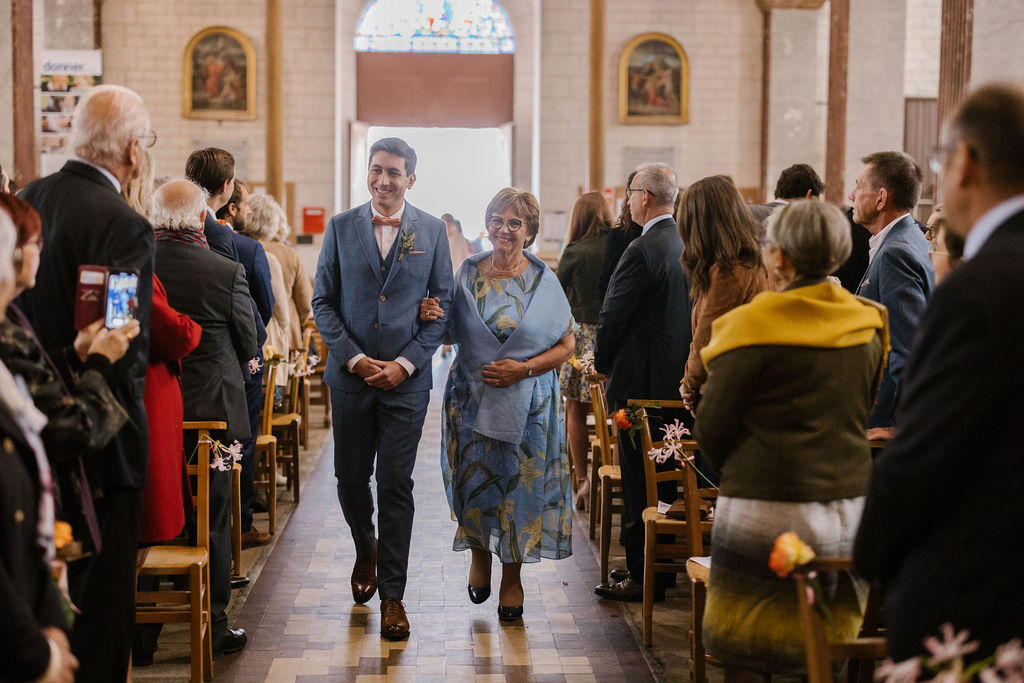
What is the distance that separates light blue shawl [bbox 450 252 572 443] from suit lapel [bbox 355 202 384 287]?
1.16 feet

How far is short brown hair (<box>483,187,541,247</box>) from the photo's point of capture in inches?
167

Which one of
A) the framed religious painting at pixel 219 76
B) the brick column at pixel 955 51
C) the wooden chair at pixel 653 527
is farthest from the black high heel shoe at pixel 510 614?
the framed religious painting at pixel 219 76

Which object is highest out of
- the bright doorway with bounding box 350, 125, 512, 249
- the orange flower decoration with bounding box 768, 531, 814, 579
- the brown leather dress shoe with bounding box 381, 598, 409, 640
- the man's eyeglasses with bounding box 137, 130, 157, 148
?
the bright doorway with bounding box 350, 125, 512, 249

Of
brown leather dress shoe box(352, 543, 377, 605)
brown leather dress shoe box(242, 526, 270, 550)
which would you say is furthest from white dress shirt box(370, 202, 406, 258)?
brown leather dress shoe box(242, 526, 270, 550)

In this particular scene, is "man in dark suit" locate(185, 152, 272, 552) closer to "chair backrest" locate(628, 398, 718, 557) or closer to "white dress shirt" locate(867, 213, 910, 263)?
"chair backrest" locate(628, 398, 718, 557)

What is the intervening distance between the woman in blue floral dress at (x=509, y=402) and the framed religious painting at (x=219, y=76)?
34.4 feet

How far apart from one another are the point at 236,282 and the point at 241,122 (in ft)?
34.4

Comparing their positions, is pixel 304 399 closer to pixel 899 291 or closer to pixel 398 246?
pixel 398 246

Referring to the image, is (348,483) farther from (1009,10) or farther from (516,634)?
(1009,10)

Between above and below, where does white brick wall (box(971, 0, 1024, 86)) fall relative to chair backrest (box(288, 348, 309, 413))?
above

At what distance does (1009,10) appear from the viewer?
5637 millimetres

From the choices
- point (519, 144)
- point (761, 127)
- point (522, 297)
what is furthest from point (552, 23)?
point (522, 297)

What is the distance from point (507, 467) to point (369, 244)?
105 cm

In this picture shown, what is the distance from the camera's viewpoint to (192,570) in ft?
11.4
